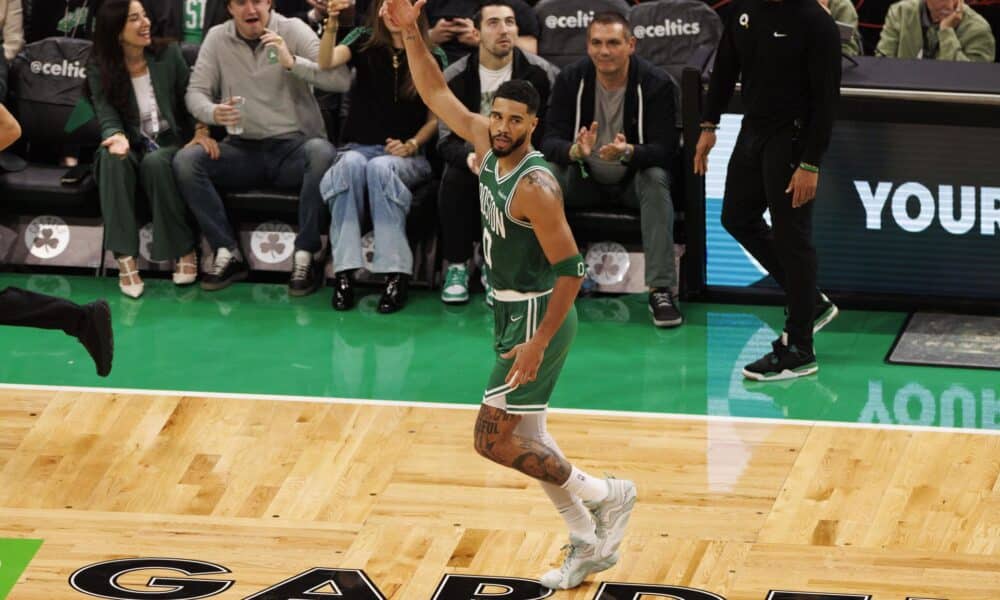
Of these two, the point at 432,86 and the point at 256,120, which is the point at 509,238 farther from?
the point at 256,120

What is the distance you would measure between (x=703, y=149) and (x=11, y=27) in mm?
4405

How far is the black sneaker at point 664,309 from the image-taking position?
8.67m

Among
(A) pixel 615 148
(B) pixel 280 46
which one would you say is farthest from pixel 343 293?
(A) pixel 615 148

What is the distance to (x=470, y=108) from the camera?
356 inches

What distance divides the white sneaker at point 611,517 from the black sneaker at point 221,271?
4.06 m

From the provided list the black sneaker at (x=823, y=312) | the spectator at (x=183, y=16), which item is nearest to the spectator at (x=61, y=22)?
the spectator at (x=183, y=16)

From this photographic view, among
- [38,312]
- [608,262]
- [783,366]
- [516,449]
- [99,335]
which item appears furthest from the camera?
[608,262]

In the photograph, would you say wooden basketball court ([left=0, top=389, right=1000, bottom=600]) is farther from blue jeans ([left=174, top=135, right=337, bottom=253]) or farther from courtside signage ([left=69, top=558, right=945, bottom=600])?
blue jeans ([left=174, top=135, right=337, bottom=253])

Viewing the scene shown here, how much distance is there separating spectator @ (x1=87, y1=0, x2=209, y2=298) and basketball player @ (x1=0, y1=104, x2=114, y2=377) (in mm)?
1924

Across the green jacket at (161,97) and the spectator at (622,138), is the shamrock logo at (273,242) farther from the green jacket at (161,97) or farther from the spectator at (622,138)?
the spectator at (622,138)

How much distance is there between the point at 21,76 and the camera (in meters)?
9.81

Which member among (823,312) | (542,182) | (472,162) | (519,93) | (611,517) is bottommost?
(823,312)

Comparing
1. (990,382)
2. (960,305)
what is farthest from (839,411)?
(960,305)

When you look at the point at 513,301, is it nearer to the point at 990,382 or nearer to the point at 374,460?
the point at 374,460
